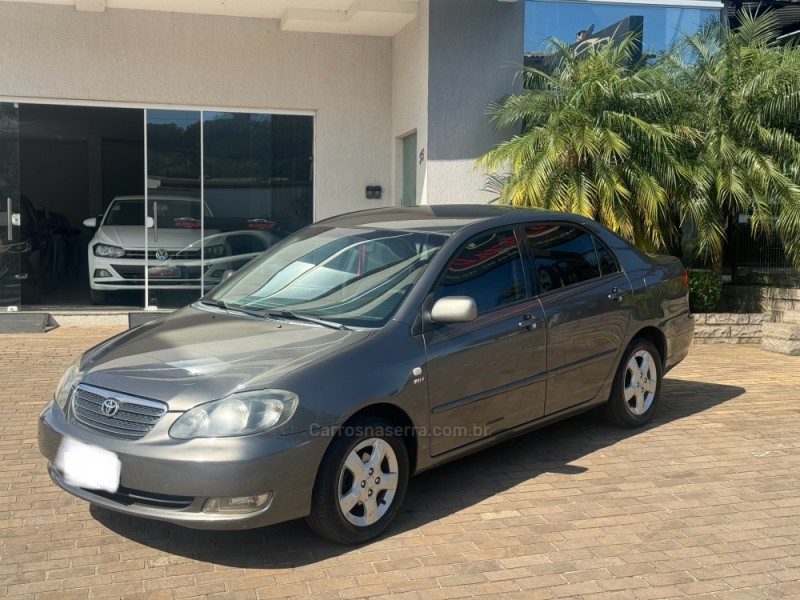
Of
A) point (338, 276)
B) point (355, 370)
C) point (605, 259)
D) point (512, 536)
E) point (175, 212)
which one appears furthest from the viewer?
point (175, 212)

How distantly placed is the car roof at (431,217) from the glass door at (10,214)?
22.3 ft

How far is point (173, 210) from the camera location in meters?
11.7

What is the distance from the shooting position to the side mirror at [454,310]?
477 centimetres

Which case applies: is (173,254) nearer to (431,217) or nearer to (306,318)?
(431,217)

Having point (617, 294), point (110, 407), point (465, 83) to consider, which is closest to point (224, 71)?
point (465, 83)

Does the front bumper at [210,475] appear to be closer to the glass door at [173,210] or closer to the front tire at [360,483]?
the front tire at [360,483]

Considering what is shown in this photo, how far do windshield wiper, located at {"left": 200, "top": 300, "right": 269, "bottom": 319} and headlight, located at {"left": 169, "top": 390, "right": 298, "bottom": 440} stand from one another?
1077mm

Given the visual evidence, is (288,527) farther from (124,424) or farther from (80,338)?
(80,338)

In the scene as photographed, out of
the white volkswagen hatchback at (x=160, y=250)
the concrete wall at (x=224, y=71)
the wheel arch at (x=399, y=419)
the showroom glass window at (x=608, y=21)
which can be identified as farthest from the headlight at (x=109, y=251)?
the wheel arch at (x=399, y=419)

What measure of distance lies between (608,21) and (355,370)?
33.9 ft

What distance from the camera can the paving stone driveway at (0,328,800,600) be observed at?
409 centimetres

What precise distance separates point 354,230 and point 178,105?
666 centimetres

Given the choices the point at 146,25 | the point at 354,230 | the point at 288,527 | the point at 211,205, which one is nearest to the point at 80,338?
the point at 211,205

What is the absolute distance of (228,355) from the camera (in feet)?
14.9
